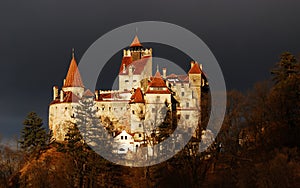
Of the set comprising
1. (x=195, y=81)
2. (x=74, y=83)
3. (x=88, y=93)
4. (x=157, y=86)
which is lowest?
(x=88, y=93)

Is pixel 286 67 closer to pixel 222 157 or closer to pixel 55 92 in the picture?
pixel 222 157

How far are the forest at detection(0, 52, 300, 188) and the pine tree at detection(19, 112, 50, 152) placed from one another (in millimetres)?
9633

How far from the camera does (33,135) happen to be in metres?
79.4

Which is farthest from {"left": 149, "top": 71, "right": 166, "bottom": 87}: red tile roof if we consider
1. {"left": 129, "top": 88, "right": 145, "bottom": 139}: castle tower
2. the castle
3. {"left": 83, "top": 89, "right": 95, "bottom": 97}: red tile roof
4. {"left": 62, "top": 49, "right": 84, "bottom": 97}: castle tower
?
{"left": 62, "top": 49, "right": 84, "bottom": 97}: castle tower

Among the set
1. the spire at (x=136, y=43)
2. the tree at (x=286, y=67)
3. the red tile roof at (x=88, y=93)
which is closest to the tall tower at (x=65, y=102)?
the red tile roof at (x=88, y=93)

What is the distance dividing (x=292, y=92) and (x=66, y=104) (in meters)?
46.3

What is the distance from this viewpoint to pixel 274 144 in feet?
171

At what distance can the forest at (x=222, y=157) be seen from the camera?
2035 inches

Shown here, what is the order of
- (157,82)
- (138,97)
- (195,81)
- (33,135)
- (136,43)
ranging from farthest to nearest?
(136,43) < (195,81) < (157,82) < (138,97) < (33,135)

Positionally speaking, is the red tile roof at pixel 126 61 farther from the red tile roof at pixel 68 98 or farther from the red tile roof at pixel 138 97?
the red tile roof at pixel 138 97

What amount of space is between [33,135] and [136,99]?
52.9ft

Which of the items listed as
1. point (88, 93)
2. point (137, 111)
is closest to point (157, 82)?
point (137, 111)

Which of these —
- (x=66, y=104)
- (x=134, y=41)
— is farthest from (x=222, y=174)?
(x=134, y=41)

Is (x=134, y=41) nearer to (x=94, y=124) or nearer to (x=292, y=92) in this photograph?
(x=94, y=124)
